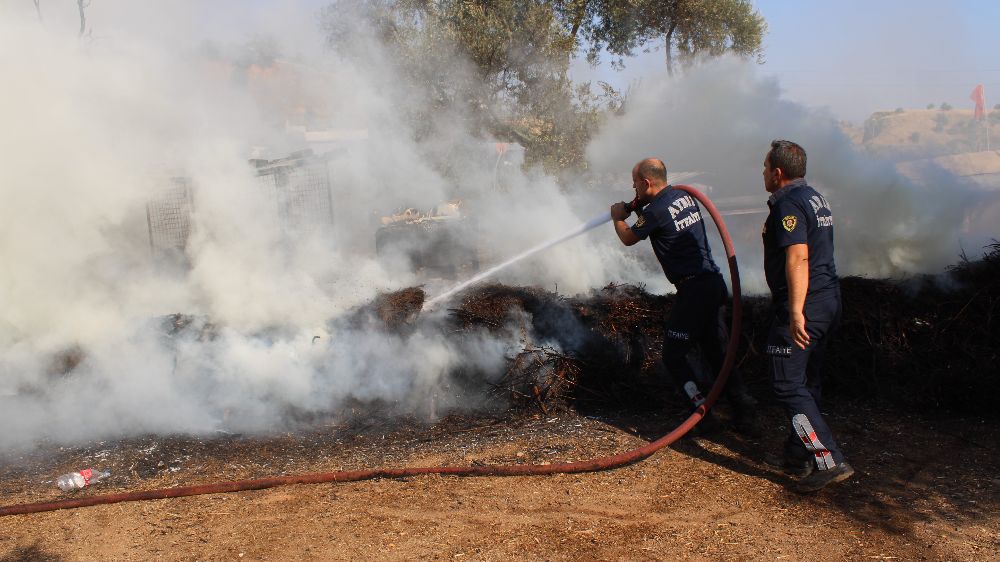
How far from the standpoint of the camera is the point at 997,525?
348 centimetres

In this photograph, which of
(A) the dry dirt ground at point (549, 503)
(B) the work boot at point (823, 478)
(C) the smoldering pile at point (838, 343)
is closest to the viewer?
(A) the dry dirt ground at point (549, 503)

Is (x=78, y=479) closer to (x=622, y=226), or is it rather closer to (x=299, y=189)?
(x=622, y=226)

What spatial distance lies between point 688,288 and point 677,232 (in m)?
0.38

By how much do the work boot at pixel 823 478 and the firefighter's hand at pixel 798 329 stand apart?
2.19 ft

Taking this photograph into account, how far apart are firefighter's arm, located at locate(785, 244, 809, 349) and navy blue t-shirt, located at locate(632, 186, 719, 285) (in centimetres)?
87

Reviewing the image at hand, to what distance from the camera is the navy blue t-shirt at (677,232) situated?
479 centimetres

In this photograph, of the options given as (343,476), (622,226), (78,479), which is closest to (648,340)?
(622,226)

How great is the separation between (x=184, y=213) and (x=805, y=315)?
21.3ft

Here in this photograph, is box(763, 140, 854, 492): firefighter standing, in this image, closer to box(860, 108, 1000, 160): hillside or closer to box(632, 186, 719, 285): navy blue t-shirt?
box(632, 186, 719, 285): navy blue t-shirt

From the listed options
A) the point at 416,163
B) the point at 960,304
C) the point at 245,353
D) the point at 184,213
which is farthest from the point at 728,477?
the point at 416,163

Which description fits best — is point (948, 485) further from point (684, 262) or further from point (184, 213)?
point (184, 213)

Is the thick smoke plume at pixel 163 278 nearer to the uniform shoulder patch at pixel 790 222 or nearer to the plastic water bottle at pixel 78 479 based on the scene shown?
the plastic water bottle at pixel 78 479

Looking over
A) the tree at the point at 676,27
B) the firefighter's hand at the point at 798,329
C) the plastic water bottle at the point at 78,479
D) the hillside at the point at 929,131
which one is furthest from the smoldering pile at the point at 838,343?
the hillside at the point at 929,131

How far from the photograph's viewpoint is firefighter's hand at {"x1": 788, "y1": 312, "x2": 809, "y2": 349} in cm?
390
